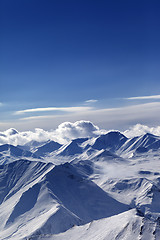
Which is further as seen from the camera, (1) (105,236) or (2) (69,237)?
(2) (69,237)

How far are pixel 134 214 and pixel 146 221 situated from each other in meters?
18.6

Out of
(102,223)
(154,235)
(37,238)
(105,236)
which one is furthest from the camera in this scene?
(102,223)

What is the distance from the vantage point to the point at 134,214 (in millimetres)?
188875

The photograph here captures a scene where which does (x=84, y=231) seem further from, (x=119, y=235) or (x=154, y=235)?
(x=154, y=235)

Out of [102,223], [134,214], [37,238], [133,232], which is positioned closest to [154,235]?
[133,232]

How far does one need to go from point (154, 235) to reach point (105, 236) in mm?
32441

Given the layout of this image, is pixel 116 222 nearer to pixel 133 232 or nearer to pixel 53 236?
pixel 133 232

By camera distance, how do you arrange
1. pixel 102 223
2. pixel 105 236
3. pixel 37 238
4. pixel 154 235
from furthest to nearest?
pixel 102 223, pixel 37 238, pixel 105 236, pixel 154 235

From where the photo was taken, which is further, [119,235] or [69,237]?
[69,237]

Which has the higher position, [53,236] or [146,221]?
[146,221]

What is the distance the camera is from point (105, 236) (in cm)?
17062

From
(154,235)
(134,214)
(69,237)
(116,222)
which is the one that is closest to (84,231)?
(69,237)

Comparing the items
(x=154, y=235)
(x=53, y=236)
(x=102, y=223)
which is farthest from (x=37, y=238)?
(x=154, y=235)

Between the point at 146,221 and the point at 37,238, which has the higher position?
the point at 146,221
